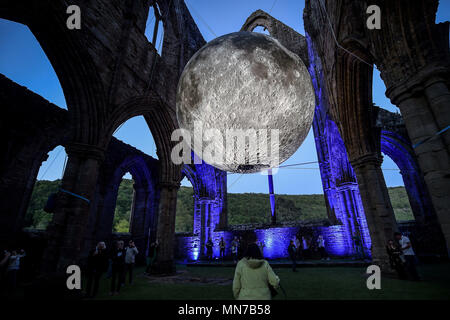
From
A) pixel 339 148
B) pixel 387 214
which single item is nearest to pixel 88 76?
pixel 387 214

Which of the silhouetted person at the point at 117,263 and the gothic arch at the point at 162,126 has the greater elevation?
the gothic arch at the point at 162,126

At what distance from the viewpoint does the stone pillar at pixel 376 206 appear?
5.53 metres

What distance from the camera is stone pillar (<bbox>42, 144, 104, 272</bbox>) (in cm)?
474

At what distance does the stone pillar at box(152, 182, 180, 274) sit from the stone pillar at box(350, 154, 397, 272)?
22.6 feet

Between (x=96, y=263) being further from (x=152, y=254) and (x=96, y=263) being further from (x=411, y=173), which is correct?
(x=411, y=173)

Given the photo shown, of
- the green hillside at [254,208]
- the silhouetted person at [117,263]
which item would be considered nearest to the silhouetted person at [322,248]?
the silhouetted person at [117,263]

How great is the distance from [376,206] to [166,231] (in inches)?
289

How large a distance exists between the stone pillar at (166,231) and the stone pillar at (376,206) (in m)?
6.90

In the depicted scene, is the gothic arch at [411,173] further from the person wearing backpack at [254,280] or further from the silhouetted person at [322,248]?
the person wearing backpack at [254,280]

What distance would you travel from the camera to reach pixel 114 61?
6.83 metres

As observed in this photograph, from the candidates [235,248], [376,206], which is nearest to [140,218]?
[235,248]

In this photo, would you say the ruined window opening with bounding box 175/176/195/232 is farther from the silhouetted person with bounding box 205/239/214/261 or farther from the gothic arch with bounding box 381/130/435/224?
the gothic arch with bounding box 381/130/435/224

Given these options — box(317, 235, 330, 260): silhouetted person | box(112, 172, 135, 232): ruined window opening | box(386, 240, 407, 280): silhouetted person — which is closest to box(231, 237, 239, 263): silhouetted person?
box(317, 235, 330, 260): silhouetted person

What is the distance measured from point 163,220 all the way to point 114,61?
616 cm
